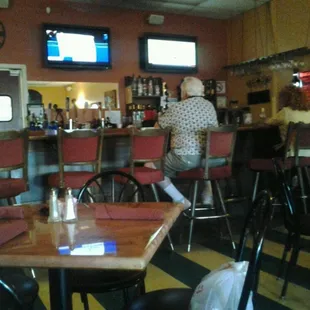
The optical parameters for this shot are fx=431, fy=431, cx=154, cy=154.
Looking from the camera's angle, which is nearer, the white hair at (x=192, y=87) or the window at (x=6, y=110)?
the white hair at (x=192, y=87)

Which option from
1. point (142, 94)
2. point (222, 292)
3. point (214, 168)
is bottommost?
point (222, 292)

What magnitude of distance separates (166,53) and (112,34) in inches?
36.3

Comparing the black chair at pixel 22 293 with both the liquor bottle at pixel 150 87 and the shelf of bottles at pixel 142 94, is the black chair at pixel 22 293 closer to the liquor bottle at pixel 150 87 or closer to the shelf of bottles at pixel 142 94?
the shelf of bottles at pixel 142 94

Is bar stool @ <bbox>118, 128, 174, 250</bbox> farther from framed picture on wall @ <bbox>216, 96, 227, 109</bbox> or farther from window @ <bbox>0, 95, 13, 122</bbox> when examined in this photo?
framed picture on wall @ <bbox>216, 96, 227, 109</bbox>

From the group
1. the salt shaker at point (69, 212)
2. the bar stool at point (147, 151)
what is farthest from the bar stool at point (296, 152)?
the salt shaker at point (69, 212)

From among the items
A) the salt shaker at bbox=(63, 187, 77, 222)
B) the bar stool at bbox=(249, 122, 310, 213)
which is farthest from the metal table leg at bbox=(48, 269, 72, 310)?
the bar stool at bbox=(249, 122, 310, 213)

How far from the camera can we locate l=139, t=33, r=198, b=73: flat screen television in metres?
6.93

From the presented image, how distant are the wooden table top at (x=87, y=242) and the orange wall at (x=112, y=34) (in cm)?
491

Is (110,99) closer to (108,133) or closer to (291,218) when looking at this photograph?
(108,133)

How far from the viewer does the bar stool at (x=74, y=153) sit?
10.8 ft

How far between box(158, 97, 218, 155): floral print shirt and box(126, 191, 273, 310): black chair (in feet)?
7.02

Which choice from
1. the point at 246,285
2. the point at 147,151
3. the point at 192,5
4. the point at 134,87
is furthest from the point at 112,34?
the point at 246,285

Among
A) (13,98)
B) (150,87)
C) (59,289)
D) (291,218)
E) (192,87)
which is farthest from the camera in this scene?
(150,87)

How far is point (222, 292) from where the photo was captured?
51.6 inches
